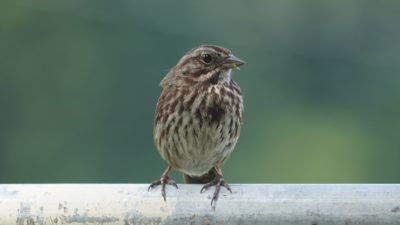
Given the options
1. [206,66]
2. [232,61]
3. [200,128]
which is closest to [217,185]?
[200,128]

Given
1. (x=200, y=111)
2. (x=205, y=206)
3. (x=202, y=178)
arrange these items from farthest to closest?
(x=202, y=178), (x=200, y=111), (x=205, y=206)

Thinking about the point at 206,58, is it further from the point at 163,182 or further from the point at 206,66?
the point at 163,182

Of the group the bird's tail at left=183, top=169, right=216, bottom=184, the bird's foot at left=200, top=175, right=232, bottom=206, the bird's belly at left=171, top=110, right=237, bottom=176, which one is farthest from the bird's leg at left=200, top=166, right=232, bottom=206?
the bird's tail at left=183, top=169, right=216, bottom=184

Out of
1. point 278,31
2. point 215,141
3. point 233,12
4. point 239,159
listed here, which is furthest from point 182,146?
point 233,12

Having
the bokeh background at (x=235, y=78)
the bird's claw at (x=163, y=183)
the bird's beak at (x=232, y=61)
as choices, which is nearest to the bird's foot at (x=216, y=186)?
the bird's claw at (x=163, y=183)

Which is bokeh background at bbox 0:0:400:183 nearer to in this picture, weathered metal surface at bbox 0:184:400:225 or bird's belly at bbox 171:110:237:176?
bird's belly at bbox 171:110:237:176

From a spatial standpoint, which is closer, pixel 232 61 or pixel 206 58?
pixel 232 61
